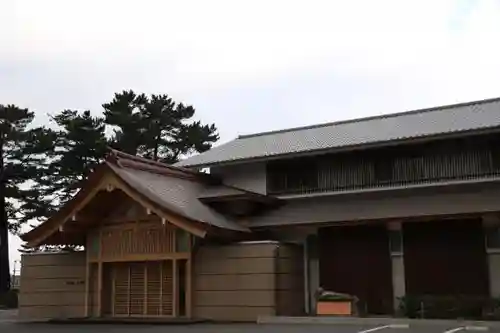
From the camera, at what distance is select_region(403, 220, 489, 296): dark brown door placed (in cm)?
1906

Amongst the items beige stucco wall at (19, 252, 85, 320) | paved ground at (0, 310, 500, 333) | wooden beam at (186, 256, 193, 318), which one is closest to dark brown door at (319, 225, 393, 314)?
paved ground at (0, 310, 500, 333)

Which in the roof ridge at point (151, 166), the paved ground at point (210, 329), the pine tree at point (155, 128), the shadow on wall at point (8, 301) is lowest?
the paved ground at point (210, 329)

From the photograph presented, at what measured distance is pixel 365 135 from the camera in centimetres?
2278

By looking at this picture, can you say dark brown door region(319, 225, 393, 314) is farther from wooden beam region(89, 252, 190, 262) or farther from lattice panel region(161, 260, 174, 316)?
lattice panel region(161, 260, 174, 316)

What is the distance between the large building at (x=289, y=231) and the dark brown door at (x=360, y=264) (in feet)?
0.10

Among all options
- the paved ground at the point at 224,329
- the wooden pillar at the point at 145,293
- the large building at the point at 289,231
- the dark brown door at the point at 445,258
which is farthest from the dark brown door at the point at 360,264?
the wooden pillar at the point at 145,293

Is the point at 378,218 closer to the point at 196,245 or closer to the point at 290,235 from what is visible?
the point at 290,235

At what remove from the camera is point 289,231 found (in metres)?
21.2

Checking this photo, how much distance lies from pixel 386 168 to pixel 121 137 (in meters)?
21.6

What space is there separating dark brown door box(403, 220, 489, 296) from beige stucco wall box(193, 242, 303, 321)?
342cm

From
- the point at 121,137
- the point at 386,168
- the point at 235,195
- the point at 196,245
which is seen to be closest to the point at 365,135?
the point at 386,168

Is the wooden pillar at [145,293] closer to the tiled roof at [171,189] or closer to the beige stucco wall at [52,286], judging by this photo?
the beige stucco wall at [52,286]

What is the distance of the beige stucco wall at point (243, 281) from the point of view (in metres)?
18.9

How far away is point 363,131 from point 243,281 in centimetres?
752
